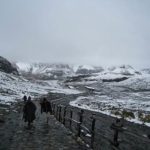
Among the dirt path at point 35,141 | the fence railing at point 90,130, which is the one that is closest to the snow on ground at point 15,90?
the fence railing at point 90,130

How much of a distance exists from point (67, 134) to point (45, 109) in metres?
7.72

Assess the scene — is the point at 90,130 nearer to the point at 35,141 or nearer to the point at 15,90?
the point at 35,141

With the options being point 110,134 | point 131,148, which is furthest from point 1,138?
point 110,134

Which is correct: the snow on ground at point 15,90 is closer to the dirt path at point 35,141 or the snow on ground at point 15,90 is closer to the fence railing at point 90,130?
the fence railing at point 90,130

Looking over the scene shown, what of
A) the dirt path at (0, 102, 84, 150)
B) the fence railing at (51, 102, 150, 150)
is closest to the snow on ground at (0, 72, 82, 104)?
the fence railing at (51, 102, 150, 150)

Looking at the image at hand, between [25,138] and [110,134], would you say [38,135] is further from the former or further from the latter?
[110,134]

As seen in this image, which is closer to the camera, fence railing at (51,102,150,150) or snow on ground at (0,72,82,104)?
fence railing at (51,102,150,150)

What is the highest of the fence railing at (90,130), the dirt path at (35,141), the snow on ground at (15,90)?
the snow on ground at (15,90)

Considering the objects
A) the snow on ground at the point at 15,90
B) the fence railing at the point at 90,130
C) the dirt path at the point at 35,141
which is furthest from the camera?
the snow on ground at the point at 15,90

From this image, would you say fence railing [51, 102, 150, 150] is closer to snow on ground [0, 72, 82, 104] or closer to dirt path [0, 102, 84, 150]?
dirt path [0, 102, 84, 150]

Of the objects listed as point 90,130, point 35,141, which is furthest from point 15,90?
point 35,141

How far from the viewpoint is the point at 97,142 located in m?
16.9

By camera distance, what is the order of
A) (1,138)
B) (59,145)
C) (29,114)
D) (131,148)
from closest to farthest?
(59,145) → (1,138) → (131,148) → (29,114)

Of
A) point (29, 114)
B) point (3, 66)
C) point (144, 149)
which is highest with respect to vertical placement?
point (3, 66)
